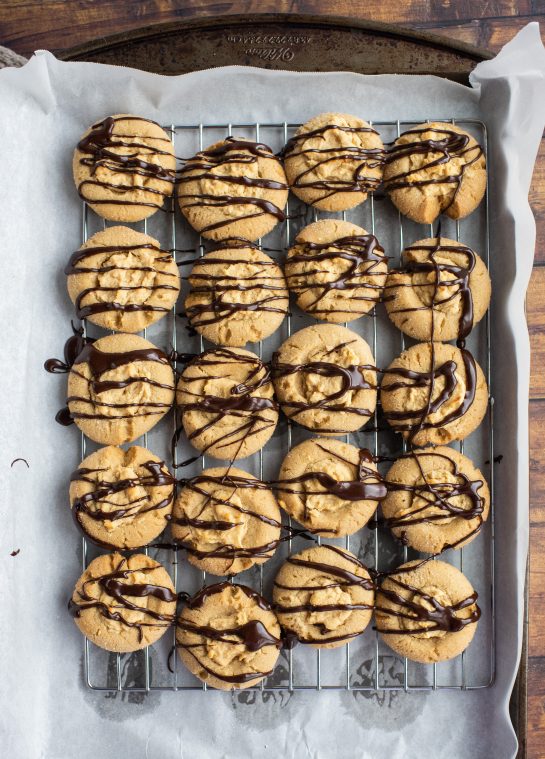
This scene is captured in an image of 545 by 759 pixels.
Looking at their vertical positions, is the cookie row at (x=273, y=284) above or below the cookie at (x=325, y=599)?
above

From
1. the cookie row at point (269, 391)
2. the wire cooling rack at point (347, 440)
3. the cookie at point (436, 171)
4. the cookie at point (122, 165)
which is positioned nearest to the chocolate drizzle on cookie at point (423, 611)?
the wire cooling rack at point (347, 440)

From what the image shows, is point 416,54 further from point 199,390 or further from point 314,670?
point 314,670

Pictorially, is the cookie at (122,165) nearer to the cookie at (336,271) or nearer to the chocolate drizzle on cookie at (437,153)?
the cookie at (336,271)

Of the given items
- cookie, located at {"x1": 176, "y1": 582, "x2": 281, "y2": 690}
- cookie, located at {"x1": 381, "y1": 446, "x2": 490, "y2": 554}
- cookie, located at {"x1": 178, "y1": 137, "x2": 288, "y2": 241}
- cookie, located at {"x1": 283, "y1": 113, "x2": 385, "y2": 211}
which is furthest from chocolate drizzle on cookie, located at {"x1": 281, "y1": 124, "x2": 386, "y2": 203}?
cookie, located at {"x1": 176, "y1": 582, "x2": 281, "y2": 690}

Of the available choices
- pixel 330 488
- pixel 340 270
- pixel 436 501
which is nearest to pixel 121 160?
pixel 340 270

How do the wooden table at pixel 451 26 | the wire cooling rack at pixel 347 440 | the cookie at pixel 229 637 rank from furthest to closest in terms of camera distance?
the wooden table at pixel 451 26 → the wire cooling rack at pixel 347 440 → the cookie at pixel 229 637

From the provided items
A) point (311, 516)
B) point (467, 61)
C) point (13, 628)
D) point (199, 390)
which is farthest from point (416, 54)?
point (13, 628)

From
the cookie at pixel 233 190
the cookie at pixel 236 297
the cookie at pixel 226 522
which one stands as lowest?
the cookie at pixel 226 522

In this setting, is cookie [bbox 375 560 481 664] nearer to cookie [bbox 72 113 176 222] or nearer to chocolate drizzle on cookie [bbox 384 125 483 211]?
chocolate drizzle on cookie [bbox 384 125 483 211]
